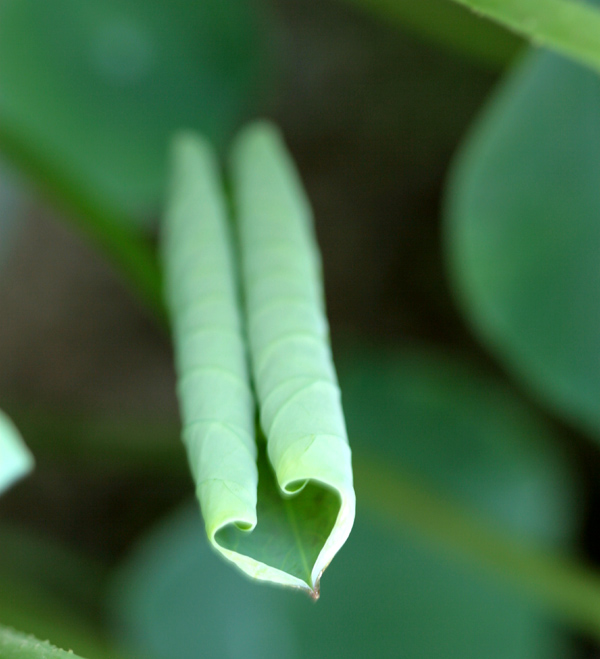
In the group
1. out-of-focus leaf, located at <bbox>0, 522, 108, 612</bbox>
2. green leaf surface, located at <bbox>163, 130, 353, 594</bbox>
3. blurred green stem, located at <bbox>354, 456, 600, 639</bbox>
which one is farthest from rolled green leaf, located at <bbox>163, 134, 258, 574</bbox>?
out-of-focus leaf, located at <bbox>0, 522, 108, 612</bbox>

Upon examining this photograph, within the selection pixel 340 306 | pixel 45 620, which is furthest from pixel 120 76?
pixel 45 620

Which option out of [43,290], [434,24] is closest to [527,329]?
[434,24]

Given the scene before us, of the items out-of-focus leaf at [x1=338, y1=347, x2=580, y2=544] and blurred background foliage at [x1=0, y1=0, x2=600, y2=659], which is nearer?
blurred background foliage at [x1=0, y1=0, x2=600, y2=659]

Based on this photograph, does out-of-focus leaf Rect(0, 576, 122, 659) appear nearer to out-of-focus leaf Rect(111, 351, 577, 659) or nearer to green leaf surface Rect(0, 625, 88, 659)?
out-of-focus leaf Rect(111, 351, 577, 659)

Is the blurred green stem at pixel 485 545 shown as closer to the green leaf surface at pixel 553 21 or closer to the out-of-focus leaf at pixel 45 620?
the out-of-focus leaf at pixel 45 620

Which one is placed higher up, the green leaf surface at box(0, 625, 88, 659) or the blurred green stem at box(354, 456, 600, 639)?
the green leaf surface at box(0, 625, 88, 659)
